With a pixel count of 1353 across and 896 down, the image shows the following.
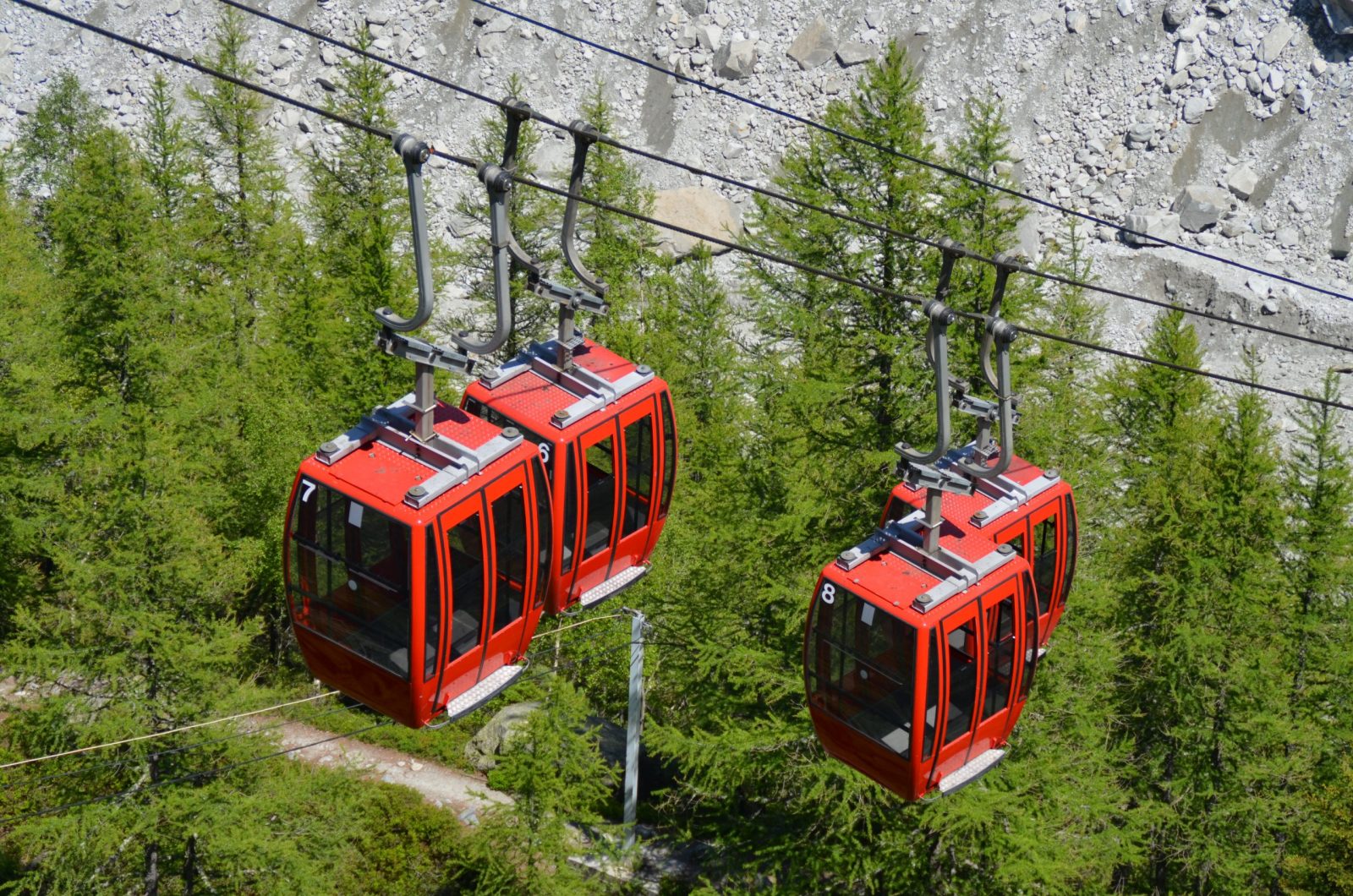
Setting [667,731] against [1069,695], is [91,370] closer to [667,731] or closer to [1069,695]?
[667,731]

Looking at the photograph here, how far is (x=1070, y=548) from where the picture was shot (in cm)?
1562

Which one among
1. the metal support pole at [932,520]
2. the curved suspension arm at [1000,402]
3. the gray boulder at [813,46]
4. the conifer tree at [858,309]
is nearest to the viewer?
the curved suspension arm at [1000,402]

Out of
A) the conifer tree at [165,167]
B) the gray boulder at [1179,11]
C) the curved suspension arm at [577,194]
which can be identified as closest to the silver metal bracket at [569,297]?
the curved suspension arm at [577,194]

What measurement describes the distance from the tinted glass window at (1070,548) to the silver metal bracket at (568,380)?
4558 mm

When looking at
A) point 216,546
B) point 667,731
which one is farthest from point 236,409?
point 667,731

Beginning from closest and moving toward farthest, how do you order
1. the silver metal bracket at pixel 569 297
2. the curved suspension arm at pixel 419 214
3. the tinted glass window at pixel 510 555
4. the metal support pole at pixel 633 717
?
the curved suspension arm at pixel 419 214, the tinted glass window at pixel 510 555, the silver metal bracket at pixel 569 297, the metal support pole at pixel 633 717

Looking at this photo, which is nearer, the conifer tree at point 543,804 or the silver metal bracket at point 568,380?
the silver metal bracket at point 568,380

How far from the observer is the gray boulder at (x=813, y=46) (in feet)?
187

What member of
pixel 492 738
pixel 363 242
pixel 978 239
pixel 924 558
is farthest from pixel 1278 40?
pixel 924 558

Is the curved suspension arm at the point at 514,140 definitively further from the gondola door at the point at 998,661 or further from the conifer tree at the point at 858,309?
the conifer tree at the point at 858,309

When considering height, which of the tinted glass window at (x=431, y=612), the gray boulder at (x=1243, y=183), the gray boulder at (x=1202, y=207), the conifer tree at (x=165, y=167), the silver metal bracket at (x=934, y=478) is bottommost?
the gray boulder at (x=1202, y=207)

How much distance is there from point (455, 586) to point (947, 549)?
4303 millimetres

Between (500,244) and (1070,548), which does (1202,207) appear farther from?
(500,244)

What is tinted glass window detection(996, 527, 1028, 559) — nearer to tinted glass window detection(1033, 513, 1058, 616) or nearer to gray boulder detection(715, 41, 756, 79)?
tinted glass window detection(1033, 513, 1058, 616)
